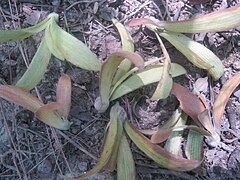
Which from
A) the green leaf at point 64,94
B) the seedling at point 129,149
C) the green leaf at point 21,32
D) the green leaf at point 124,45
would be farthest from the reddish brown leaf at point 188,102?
the green leaf at point 21,32

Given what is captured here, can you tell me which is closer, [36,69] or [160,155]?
[160,155]

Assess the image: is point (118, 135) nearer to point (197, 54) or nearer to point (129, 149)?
point (129, 149)

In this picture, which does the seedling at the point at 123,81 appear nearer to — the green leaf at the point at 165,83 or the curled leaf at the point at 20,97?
the green leaf at the point at 165,83

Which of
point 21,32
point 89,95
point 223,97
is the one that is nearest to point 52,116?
point 89,95

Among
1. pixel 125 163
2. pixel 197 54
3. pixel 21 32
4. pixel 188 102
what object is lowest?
pixel 125 163

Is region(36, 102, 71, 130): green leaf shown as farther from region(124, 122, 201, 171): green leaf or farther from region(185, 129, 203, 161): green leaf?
region(185, 129, 203, 161): green leaf

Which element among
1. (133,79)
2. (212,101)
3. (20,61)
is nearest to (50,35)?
(20,61)
